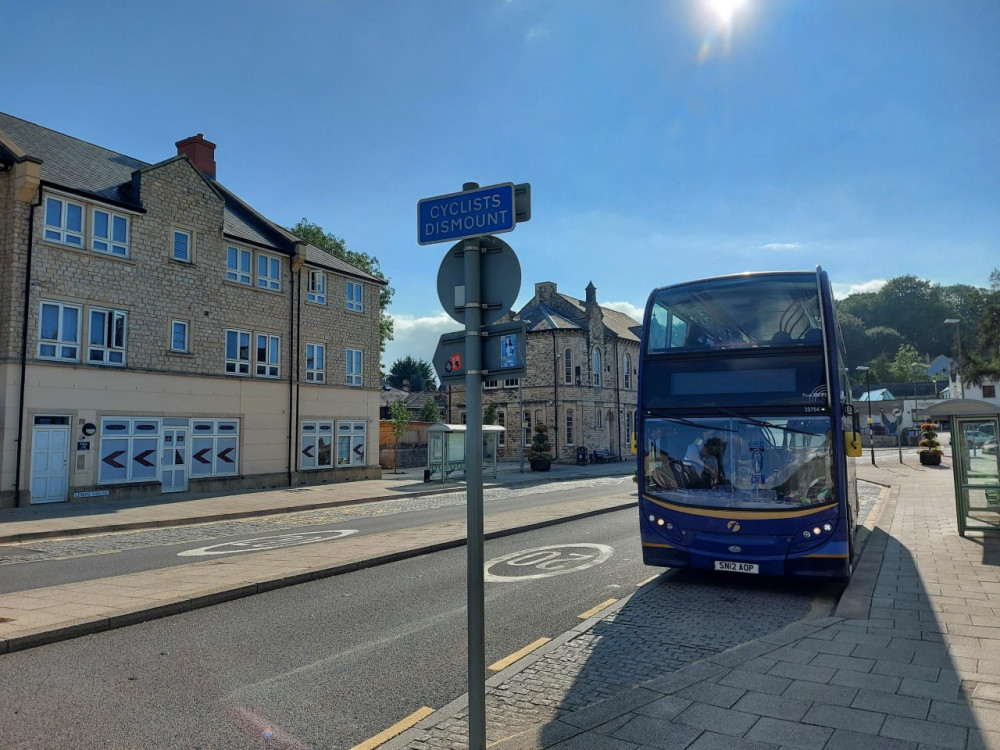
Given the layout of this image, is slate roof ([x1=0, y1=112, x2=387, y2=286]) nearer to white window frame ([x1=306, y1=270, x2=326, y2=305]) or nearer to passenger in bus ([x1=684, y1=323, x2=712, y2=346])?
white window frame ([x1=306, y1=270, x2=326, y2=305])

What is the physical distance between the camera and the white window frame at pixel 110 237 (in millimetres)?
21766

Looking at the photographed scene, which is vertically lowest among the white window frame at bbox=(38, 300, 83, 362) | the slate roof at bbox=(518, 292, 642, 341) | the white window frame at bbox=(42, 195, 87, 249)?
the white window frame at bbox=(38, 300, 83, 362)

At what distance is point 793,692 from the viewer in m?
4.92

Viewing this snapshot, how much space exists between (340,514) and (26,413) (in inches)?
379

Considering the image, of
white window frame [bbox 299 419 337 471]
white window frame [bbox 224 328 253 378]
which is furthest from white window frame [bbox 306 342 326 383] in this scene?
white window frame [bbox 224 328 253 378]

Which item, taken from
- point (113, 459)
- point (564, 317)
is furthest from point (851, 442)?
point (564, 317)

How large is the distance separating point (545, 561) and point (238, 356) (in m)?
19.7

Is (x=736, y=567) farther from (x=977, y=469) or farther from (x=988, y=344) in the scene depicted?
(x=988, y=344)

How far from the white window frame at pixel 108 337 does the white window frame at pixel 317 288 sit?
28.4ft

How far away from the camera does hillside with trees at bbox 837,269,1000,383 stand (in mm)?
108812

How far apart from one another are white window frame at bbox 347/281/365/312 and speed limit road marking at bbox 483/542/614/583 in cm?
2239

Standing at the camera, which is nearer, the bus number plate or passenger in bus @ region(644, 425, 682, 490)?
the bus number plate

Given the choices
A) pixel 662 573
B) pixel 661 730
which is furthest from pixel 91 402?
pixel 661 730

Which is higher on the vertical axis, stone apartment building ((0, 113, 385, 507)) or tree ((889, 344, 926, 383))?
tree ((889, 344, 926, 383))
